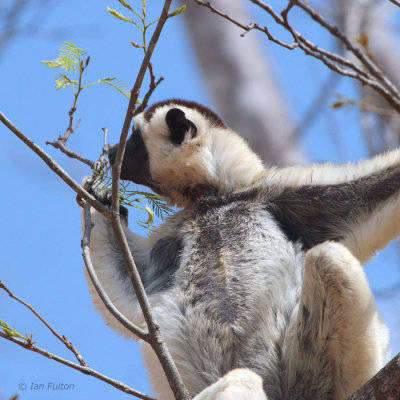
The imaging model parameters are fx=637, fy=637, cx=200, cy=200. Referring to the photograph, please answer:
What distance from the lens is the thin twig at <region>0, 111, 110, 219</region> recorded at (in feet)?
9.77

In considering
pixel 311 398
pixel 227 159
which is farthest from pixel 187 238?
pixel 311 398

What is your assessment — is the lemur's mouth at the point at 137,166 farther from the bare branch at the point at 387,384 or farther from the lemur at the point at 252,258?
the bare branch at the point at 387,384

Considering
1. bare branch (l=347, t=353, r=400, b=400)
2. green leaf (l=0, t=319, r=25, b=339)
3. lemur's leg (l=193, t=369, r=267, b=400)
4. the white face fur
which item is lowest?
bare branch (l=347, t=353, r=400, b=400)

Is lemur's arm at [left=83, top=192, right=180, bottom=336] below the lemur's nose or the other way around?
below

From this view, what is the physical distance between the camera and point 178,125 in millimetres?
4629

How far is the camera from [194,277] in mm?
3967

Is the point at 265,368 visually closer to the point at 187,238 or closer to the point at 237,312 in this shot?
the point at 237,312

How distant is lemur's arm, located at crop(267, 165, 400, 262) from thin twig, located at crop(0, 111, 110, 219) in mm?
1519

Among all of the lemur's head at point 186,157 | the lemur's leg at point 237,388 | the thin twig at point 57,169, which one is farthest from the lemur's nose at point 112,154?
the lemur's leg at point 237,388

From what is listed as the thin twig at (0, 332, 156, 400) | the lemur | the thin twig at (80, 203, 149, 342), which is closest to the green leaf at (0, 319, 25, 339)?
the thin twig at (0, 332, 156, 400)

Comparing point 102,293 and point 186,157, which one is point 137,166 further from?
point 102,293

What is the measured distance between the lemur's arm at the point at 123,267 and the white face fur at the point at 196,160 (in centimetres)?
39

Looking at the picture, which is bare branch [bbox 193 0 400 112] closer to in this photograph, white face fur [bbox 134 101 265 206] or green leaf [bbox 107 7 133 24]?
green leaf [bbox 107 7 133 24]

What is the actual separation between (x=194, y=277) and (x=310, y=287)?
849 mm
